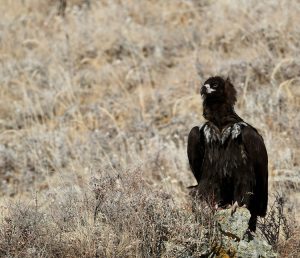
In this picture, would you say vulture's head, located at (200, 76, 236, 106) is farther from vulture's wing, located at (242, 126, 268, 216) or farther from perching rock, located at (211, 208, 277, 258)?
perching rock, located at (211, 208, 277, 258)

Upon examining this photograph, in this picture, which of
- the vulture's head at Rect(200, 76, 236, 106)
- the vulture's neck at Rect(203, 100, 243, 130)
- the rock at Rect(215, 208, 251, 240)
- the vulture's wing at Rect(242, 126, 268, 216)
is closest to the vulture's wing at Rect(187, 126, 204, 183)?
the vulture's neck at Rect(203, 100, 243, 130)

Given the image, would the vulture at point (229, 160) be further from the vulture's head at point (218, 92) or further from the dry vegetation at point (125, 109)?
the dry vegetation at point (125, 109)

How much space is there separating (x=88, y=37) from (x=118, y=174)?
7.21 m

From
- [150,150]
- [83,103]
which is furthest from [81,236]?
[83,103]

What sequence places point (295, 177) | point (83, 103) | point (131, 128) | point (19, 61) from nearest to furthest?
point (295, 177), point (131, 128), point (83, 103), point (19, 61)

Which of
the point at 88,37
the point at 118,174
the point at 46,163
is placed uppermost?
the point at 88,37

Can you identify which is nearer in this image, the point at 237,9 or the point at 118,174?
the point at 118,174

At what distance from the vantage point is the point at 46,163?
9.63 meters

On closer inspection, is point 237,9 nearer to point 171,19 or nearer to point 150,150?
point 171,19

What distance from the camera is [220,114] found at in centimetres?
588

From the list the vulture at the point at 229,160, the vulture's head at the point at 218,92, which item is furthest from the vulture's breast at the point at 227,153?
the vulture's head at the point at 218,92

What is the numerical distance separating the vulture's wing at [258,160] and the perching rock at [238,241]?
55cm

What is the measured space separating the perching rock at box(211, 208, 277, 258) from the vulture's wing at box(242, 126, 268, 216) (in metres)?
0.55

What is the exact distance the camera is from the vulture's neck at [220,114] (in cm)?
578
